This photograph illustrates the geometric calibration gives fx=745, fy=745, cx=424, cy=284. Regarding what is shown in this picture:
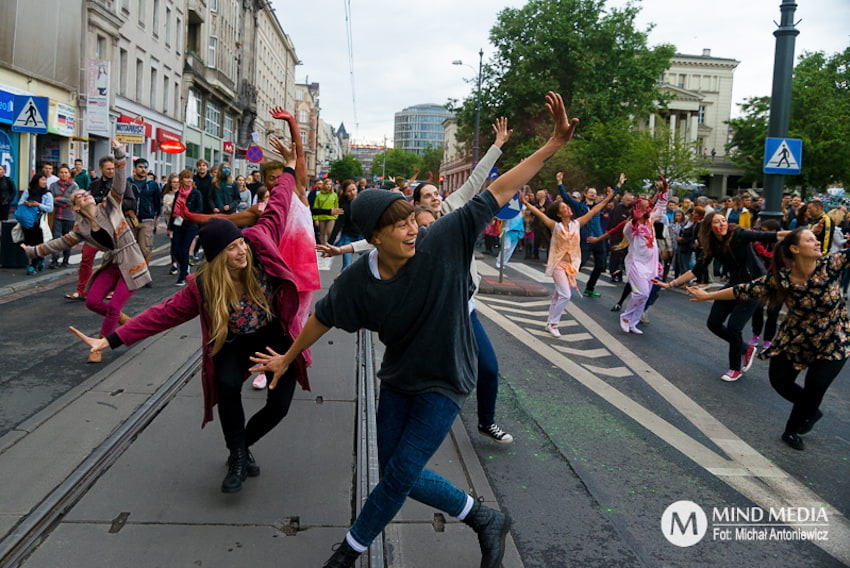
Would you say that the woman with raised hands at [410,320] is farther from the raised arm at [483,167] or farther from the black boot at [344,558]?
the raised arm at [483,167]

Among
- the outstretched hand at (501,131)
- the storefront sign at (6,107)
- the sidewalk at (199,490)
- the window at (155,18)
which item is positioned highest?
the window at (155,18)

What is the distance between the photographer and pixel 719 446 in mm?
5277

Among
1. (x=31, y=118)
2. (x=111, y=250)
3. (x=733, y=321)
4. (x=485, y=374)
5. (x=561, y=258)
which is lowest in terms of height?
(x=485, y=374)

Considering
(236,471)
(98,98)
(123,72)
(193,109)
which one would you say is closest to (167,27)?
(193,109)

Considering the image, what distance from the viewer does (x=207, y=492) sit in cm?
400

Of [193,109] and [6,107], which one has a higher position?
[193,109]

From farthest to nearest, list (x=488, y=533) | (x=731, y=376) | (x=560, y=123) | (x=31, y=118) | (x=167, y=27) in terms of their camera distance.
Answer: (x=167, y=27)
(x=31, y=118)
(x=731, y=376)
(x=560, y=123)
(x=488, y=533)

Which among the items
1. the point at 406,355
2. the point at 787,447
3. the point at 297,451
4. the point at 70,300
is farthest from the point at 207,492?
the point at 70,300

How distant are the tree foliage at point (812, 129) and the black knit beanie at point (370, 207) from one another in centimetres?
4714

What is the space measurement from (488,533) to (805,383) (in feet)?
10.1

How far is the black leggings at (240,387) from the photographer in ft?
12.8

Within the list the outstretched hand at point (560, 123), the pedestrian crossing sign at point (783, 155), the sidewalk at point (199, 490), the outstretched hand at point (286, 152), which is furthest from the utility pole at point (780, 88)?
the outstretched hand at point (560, 123)

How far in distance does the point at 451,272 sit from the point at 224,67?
53.7 meters

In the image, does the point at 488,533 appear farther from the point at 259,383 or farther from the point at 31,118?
the point at 31,118
